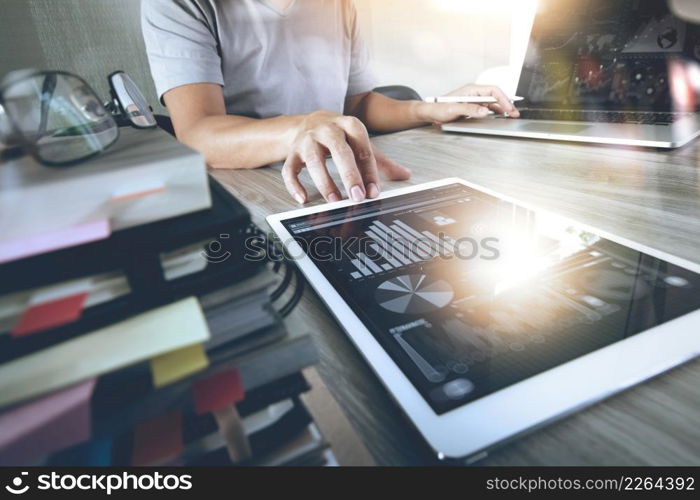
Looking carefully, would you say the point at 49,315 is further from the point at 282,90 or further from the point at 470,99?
the point at 282,90

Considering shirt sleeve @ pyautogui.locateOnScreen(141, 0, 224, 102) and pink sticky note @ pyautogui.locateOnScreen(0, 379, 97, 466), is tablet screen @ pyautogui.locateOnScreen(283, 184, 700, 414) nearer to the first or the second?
pink sticky note @ pyautogui.locateOnScreen(0, 379, 97, 466)

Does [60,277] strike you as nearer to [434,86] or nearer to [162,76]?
[162,76]

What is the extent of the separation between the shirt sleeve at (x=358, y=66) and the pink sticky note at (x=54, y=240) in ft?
4.26

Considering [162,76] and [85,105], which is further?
[162,76]

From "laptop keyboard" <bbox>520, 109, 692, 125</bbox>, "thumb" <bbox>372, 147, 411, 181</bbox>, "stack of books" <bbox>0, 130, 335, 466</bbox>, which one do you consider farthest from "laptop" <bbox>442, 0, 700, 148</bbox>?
"stack of books" <bbox>0, 130, 335, 466</bbox>

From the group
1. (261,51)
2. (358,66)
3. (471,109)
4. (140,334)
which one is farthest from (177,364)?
(358,66)

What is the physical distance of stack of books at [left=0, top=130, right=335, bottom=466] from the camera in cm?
17

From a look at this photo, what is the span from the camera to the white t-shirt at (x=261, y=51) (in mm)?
952

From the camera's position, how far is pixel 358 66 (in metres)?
1.38

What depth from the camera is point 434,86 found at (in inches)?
105

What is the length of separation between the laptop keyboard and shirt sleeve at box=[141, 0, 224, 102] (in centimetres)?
72

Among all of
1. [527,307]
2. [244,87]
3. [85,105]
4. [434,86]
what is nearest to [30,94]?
[85,105]

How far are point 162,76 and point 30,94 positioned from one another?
85 cm

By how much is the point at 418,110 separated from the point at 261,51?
1.41ft
